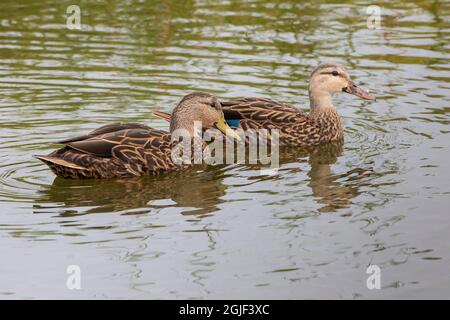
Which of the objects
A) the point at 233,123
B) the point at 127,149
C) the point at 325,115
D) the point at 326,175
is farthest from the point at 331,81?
the point at 127,149

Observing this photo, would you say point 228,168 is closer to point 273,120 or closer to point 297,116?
point 273,120

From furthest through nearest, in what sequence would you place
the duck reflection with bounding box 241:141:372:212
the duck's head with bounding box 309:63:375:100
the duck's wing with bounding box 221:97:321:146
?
the duck's head with bounding box 309:63:375:100 → the duck's wing with bounding box 221:97:321:146 → the duck reflection with bounding box 241:141:372:212

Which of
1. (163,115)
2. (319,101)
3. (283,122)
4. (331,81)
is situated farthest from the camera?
(319,101)

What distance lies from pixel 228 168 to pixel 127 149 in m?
1.15

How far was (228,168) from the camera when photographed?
11555 millimetres

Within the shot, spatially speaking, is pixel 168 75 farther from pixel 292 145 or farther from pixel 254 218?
pixel 254 218

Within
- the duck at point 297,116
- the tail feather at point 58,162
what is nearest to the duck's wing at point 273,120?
the duck at point 297,116

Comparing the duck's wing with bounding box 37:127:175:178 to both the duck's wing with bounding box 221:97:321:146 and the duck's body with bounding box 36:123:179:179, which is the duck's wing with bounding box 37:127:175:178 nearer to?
the duck's body with bounding box 36:123:179:179

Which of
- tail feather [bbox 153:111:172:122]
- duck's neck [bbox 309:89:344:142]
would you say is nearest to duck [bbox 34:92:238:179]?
tail feather [bbox 153:111:172:122]

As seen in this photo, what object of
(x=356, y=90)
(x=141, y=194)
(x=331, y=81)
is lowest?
(x=141, y=194)

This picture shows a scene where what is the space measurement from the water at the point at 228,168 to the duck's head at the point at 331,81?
42cm

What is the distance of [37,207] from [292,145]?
3.74 metres

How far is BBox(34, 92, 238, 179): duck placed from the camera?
35.7ft

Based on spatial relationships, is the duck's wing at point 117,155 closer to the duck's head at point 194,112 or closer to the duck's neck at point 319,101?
the duck's head at point 194,112
